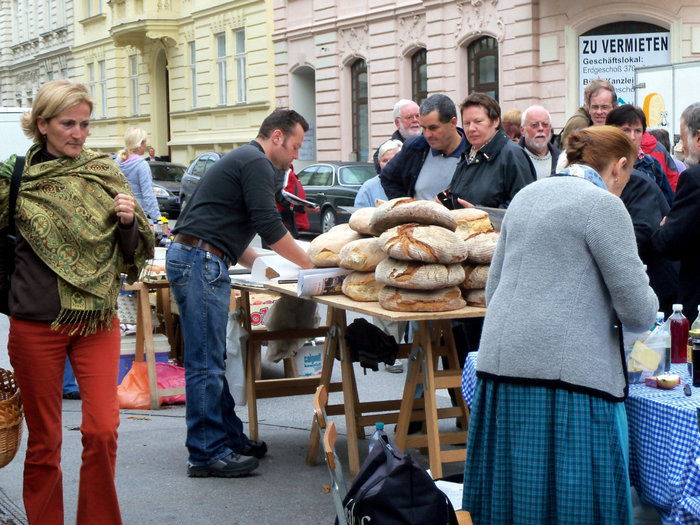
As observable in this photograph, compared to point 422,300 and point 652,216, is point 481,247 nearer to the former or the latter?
point 422,300

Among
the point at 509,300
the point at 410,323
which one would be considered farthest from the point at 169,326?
the point at 509,300

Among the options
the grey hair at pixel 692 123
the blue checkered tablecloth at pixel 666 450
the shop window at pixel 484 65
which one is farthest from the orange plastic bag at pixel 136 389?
the shop window at pixel 484 65

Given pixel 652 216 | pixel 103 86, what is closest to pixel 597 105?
pixel 652 216

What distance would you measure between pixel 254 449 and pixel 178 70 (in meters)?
29.7

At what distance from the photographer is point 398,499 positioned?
3.01 metres

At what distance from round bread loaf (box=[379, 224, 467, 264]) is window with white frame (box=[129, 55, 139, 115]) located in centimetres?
3489

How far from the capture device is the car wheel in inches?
766

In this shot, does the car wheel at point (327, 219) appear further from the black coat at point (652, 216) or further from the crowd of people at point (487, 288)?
the black coat at point (652, 216)

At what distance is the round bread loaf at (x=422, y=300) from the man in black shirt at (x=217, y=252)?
2.81 ft

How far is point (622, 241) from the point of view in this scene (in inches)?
131

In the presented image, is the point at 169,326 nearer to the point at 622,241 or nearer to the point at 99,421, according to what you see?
the point at 99,421

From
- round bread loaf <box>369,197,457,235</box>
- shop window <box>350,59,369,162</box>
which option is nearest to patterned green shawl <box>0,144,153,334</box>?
round bread loaf <box>369,197,457,235</box>

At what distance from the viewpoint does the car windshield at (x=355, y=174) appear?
783 inches

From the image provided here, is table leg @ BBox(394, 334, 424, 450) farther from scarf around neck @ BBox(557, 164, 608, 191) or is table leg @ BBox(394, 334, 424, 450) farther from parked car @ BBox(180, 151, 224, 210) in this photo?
parked car @ BBox(180, 151, 224, 210)
